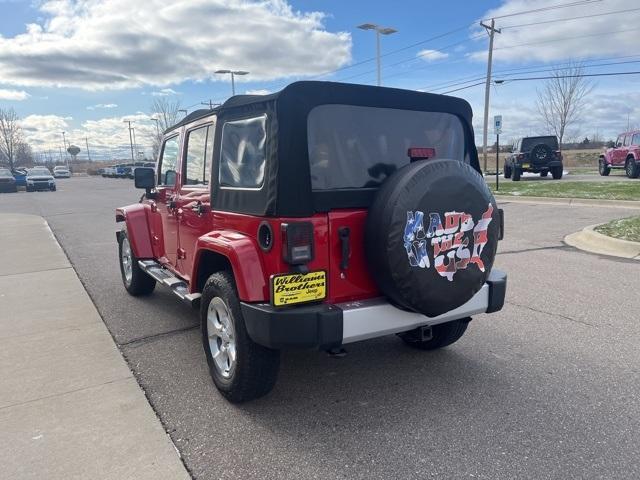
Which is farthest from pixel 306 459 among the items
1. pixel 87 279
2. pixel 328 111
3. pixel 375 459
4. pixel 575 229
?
Result: pixel 575 229

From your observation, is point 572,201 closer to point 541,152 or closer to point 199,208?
point 541,152

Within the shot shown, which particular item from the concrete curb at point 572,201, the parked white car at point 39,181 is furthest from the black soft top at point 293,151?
the parked white car at point 39,181

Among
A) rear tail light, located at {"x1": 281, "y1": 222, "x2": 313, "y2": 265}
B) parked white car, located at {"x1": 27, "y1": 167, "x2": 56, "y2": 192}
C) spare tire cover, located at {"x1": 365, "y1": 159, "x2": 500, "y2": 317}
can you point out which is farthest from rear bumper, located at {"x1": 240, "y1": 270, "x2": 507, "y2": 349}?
parked white car, located at {"x1": 27, "y1": 167, "x2": 56, "y2": 192}

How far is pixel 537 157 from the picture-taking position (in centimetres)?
2205

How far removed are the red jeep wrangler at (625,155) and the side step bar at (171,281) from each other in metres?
22.3

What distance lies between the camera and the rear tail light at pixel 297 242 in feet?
9.14

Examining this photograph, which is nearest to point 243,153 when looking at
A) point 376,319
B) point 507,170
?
point 376,319

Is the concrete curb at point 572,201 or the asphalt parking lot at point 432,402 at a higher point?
the concrete curb at point 572,201

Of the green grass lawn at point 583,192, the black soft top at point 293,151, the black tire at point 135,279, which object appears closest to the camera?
the black soft top at point 293,151

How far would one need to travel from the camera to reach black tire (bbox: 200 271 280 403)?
3049 mm

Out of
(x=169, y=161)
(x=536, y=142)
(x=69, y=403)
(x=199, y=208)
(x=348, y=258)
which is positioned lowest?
(x=69, y=403)

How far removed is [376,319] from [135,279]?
376 centimetres

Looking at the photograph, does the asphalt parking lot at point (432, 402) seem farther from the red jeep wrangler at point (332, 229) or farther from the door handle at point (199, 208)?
the door handle at point (199, 208)

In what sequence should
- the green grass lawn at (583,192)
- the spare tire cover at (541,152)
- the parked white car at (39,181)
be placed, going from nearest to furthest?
1. the green grass lawn at (583,192)
2. the spare tire cover at (541,152)
3. the parked white car at (39,181)
